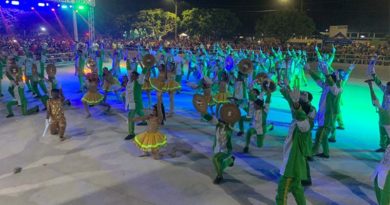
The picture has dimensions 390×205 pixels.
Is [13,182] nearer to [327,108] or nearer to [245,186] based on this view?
[245,186]

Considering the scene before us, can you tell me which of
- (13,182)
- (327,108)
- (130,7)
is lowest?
(13,182)

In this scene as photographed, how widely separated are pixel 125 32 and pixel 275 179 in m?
43.6

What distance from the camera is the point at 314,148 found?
7.78 metres

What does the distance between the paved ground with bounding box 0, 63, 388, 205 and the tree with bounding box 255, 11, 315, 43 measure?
21722 mm

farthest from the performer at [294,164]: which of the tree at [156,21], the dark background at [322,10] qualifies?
the dark background at [322,10]

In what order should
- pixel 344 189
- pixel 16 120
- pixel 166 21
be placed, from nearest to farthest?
pixel 344 189, pixel 16 120, pixel 166 21

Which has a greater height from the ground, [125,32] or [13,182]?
[125,32]

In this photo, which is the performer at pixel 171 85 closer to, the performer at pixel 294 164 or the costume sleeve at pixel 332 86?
the costume sleeve at pixel 332 86

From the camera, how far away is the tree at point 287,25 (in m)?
31.5

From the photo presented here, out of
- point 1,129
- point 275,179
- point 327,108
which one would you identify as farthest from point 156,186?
point 1,129

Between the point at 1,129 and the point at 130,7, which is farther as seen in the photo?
the point at 130,7

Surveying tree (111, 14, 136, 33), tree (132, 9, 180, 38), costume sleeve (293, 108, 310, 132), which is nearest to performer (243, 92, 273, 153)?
costume sleeve (293, 108, 310, 132)

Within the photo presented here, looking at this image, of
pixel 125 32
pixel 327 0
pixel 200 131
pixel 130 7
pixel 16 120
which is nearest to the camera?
pixel 200 131

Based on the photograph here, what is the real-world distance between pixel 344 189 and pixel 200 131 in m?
4.33
